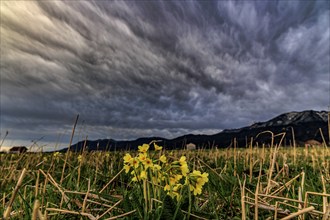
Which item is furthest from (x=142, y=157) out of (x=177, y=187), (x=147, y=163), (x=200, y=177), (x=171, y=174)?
(x=200, y=177)

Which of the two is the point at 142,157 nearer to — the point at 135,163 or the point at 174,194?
the point at 135,163

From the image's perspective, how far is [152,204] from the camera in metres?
2.47

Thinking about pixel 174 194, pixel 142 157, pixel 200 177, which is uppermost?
pixel 142 157

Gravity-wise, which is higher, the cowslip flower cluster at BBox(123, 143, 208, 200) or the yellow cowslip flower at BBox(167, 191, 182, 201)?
the cowslip flower cluster at BBox(123, 143, 208, 200)

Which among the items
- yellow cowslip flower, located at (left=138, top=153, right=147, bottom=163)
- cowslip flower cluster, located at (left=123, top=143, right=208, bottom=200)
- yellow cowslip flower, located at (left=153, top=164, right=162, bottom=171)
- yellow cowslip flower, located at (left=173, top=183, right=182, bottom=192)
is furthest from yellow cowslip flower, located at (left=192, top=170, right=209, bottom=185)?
yellow cowslip flower, located at (left=138, top=153, right=147, bottom=163)

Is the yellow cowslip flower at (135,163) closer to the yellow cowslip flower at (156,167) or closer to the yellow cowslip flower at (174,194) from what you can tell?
the yellow cowslip flower at (156,167)

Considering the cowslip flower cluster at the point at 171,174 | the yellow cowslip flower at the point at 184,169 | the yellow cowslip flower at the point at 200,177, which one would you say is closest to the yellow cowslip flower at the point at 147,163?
the cowslip flower cluster at the point at 171,174

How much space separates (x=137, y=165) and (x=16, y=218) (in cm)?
178

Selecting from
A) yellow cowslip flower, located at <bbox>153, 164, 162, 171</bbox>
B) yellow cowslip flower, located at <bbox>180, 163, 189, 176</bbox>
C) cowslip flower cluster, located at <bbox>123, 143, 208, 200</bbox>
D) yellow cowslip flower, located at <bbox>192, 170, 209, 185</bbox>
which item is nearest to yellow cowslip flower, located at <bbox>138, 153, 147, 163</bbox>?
cowslip flower cluster, located at <bbox>123, 143, 208, 200</bbox>

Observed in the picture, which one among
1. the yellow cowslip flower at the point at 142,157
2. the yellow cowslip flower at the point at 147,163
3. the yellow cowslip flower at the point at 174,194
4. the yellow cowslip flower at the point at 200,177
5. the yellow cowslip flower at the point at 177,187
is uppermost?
the yellow cowslip flower at the point at 142,157

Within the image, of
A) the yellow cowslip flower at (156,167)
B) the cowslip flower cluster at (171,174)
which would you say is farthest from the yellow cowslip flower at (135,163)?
the yellow cowslip flower at (156,167)

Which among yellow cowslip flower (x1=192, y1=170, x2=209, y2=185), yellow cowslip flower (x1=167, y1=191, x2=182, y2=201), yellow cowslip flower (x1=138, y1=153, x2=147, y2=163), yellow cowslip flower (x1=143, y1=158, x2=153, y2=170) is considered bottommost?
yellow cowslip flower (x1=167, y1=191, x2=182, y2=201)

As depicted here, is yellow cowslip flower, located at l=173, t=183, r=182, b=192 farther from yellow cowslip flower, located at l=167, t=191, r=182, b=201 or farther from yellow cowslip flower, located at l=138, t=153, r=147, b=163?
yellow cowslip flower, located at l=138, t=153, r=147, b=163

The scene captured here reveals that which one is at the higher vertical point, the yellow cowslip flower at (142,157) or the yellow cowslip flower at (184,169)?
the yellow cowslip flower at (142,157)
